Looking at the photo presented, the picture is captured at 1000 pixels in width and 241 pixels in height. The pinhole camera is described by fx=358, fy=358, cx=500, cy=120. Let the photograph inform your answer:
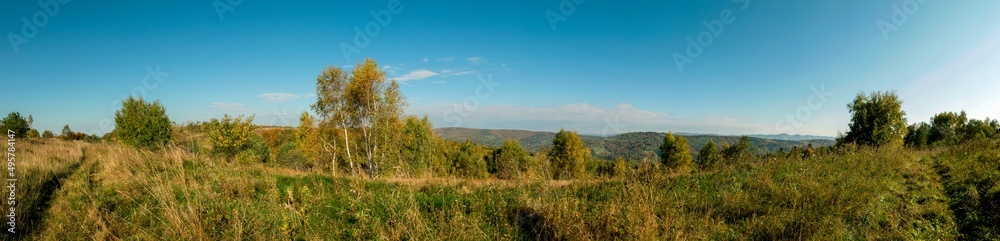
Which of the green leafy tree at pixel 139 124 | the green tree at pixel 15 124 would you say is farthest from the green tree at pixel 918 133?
the green tree at pixel 15 124

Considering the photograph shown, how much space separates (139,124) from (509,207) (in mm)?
34830

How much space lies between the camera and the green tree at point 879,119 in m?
27.8

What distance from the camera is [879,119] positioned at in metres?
28.4

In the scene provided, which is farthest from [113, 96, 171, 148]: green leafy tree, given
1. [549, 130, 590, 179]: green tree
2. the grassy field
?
[549, 130, 590, 179]: green tree

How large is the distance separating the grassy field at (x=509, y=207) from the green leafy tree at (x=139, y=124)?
24736mm

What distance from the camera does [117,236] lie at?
15.8 ft

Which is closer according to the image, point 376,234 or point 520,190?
point 376,234

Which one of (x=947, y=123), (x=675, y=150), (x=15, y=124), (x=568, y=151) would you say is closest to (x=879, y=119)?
(x=675, y=150)

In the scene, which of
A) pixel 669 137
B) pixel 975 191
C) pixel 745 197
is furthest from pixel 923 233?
pixel 669 137

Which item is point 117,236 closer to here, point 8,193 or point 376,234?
point 8,193

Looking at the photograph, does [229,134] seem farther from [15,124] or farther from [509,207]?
[509,207]

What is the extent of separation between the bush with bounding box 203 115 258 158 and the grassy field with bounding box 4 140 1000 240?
24.7 metres

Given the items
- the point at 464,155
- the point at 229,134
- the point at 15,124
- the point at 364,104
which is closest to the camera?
the point at 364,104

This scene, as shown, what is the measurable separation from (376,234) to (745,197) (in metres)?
6.29
